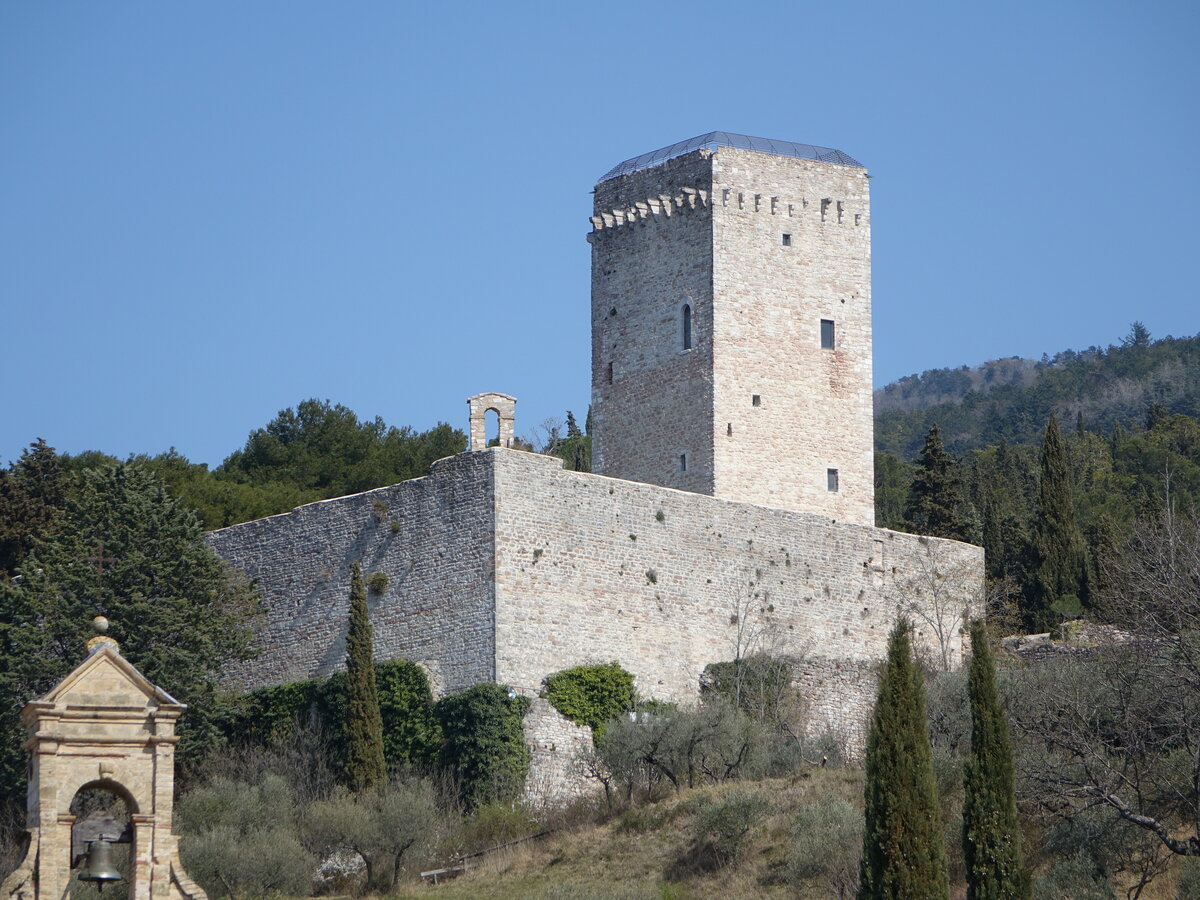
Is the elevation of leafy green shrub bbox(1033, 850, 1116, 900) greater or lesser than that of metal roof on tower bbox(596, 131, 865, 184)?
lesser

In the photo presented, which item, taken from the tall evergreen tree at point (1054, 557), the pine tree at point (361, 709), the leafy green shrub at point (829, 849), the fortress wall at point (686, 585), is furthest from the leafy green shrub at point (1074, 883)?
the tall evergreen tree at point (1054, 557)

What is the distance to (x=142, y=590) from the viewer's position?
1224 inches

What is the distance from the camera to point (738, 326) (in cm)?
3588

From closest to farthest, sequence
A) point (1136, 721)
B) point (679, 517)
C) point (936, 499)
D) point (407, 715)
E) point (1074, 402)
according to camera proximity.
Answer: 1. point (1136, 721)
2. point (407, 715)
3. point (679, 517)
4. point (936, 499)
5. point (1074, 402)

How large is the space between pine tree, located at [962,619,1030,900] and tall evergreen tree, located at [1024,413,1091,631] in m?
14.4

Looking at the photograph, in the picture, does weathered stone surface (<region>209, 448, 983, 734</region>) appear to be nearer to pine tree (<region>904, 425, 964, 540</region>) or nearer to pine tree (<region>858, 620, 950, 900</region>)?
pine tree (<region>904, 425, 964, 540</region>)

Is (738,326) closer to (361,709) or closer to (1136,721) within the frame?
(361,709)

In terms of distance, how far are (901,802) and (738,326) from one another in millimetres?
14645

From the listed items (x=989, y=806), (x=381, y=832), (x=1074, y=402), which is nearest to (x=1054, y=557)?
(x=381, y=832)

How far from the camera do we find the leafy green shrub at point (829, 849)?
984 inches

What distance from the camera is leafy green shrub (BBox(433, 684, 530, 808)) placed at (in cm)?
2912

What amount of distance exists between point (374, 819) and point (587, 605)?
17.3ft

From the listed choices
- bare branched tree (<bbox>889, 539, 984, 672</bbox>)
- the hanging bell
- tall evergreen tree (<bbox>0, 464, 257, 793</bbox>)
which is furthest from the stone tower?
the hanging bell

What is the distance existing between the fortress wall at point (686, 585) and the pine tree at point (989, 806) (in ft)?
28.5
